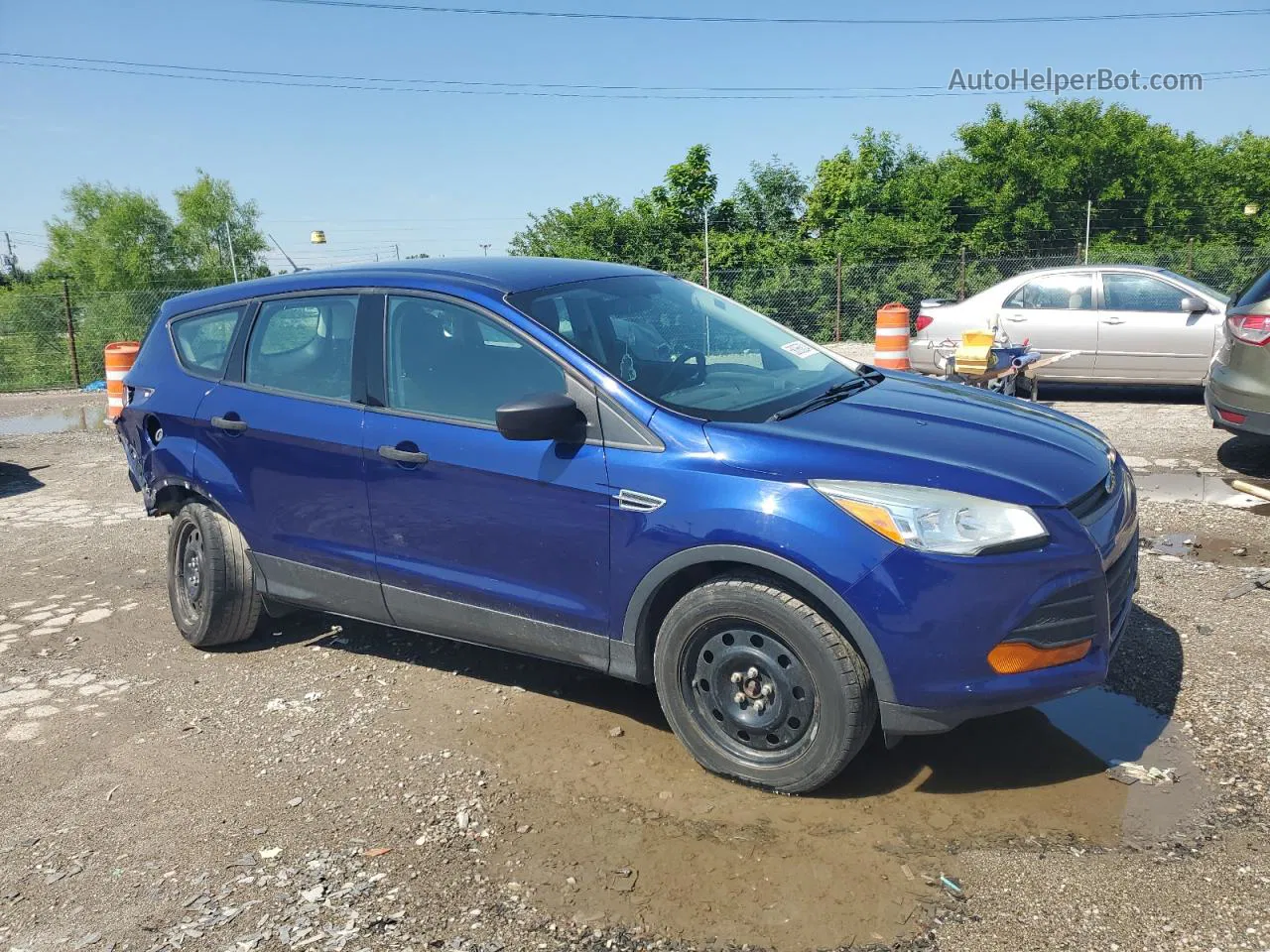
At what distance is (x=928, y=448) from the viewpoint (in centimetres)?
343

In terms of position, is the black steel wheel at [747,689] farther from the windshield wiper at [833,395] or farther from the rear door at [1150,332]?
the rear door at [1150,332]

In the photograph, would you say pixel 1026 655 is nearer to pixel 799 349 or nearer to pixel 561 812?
pixel 561 812

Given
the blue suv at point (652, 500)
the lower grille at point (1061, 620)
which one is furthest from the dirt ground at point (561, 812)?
the lower grille at point (1061, 620)

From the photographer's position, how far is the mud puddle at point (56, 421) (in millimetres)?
13312

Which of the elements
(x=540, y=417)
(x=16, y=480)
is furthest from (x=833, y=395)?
(x=16, y=480)

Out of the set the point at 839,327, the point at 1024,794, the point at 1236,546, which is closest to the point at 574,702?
the point at 1024,794

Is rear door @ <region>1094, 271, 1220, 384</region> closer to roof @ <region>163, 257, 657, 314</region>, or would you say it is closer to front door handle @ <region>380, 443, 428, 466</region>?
roof @ <region>163, 257, 657, 314</region>

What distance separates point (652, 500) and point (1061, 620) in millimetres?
1369

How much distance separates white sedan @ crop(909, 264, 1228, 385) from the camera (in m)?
11.3

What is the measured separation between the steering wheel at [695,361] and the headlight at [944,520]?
98 cm

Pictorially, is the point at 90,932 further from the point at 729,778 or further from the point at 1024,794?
the point at 1024,794

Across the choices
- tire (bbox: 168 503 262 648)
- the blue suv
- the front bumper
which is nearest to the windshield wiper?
the blue suv

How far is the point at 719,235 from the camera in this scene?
85.7 ft

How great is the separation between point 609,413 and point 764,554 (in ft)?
2.61
